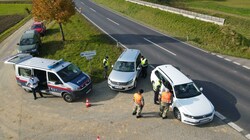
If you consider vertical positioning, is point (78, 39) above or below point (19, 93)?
above

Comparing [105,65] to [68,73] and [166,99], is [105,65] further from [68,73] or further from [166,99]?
[166,99]

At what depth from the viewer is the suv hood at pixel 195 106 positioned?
13891mm

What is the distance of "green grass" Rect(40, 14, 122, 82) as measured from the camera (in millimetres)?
22500

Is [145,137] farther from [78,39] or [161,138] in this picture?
[78,39]

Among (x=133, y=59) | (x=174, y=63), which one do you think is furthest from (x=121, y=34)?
(x=133, y=59)

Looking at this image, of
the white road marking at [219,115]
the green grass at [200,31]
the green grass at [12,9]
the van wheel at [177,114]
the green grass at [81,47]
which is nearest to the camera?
the van wheel at [177,114]

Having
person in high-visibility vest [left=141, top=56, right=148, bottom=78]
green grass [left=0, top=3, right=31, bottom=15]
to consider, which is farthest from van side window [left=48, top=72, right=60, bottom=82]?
green grass [left=0, top=3, right=31, bottom=15]

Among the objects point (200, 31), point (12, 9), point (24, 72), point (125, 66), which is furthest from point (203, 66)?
point (12, 9)

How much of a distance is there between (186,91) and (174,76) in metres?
1.46

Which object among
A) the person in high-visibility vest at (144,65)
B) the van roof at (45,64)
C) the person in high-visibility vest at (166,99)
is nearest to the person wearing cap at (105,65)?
the person in high-visibility vest at (144,65)

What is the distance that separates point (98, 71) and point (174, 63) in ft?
21.1

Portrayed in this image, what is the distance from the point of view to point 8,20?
149ft

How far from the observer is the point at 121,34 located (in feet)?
106

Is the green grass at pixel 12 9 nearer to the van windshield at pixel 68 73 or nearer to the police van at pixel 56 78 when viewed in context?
the police van at pixel 56 78
